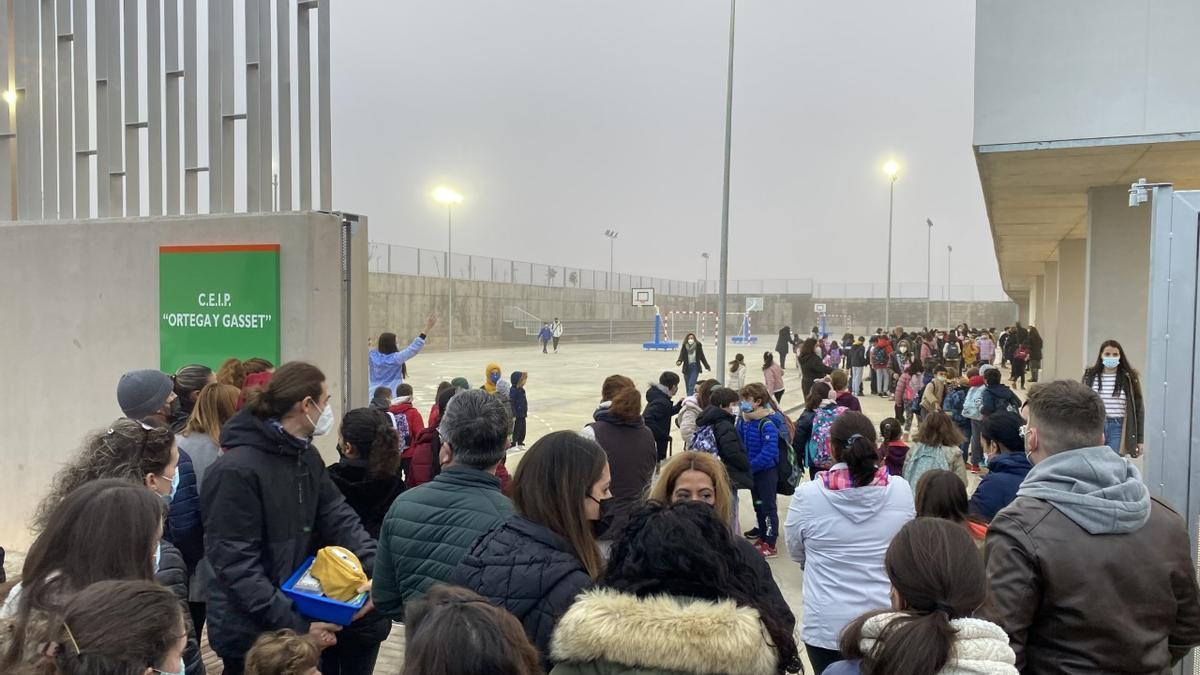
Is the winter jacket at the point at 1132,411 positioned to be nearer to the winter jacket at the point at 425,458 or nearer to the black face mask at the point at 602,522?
the winter jacket at the point at 425,458

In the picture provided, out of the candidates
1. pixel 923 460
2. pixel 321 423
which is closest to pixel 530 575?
pixel 321 423

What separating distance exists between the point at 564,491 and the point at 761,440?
211 inches

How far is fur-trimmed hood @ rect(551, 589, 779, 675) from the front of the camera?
1.77 metres

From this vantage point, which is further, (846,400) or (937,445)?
(846,400)

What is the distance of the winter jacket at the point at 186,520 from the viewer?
3.50 m

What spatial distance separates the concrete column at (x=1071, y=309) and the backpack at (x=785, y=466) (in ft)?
38.4

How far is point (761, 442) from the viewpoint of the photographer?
7.54m

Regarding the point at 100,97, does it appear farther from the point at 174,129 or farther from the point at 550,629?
the point at 550,629

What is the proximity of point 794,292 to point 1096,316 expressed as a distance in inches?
2701

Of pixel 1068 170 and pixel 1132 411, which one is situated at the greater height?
pixel 1068 170

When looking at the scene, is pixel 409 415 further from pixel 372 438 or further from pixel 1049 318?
pixel 1049 318

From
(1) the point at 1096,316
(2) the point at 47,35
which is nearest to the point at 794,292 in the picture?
(1) the point at 1096,316

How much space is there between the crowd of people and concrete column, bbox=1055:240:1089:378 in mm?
15015

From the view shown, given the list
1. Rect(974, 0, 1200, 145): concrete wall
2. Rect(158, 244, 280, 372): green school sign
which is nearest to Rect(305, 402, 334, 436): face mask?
Rect(158, 244, 280, 372): green school sign
